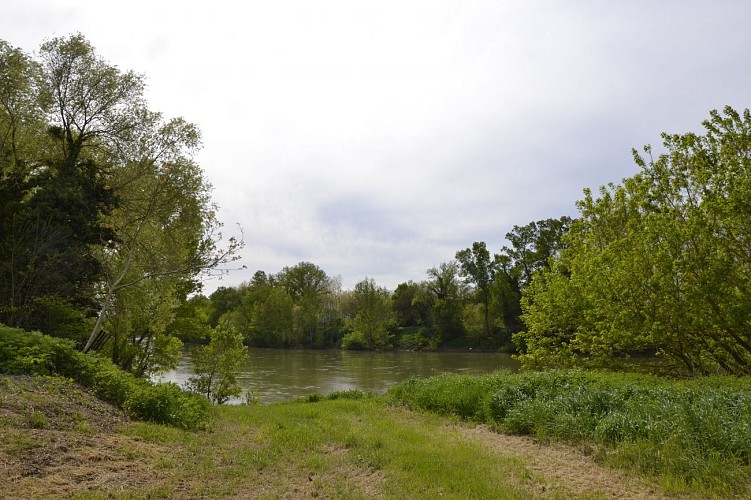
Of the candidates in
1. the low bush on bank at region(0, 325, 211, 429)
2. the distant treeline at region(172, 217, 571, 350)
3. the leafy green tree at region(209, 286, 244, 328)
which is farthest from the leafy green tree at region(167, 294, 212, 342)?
the leafy green tree at region(209, 286, 244, 328)

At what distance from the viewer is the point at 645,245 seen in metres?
15.2

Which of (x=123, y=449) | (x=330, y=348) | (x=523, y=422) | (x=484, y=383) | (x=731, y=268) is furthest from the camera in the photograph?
(x=330, y=348)

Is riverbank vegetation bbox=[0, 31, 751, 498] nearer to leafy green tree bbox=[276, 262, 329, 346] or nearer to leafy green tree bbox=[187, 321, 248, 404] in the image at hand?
leafy green tree bbox=[187, 321, 248, 404]

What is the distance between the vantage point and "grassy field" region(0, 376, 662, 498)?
19.7 feet

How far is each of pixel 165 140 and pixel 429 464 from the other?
1724 centimetres

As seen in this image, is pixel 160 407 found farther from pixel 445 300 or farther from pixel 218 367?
pixel 445 300

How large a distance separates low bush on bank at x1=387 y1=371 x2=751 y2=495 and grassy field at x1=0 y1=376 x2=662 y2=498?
0.53 m

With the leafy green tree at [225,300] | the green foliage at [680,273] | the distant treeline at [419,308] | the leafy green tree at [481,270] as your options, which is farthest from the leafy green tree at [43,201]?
the leafy green tree at [225,300]

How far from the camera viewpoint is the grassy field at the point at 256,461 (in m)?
6.01

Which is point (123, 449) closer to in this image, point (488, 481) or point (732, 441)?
point (488, 481)

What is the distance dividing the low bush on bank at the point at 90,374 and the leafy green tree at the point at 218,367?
11545 mm

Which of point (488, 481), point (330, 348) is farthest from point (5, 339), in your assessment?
point (330, 348)

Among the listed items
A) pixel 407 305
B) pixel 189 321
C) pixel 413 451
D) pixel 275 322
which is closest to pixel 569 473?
pixel 413 451

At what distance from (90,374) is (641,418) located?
11971mm
